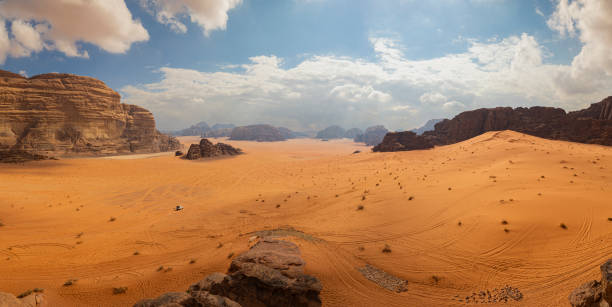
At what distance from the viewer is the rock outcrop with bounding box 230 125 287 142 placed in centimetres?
15988

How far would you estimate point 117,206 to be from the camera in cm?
1614

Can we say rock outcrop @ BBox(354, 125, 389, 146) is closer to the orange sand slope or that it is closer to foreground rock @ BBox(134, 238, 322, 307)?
the orange sand slope

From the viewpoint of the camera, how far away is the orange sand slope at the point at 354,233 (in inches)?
278

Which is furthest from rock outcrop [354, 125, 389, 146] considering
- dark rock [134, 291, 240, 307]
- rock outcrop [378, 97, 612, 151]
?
dark rock [134, 291, 240, 307]

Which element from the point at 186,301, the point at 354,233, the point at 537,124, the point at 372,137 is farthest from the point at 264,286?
the point at 372,137

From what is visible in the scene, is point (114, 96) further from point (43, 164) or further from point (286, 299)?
point (286, 299)

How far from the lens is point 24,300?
564 cm

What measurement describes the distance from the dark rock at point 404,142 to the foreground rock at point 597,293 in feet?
139

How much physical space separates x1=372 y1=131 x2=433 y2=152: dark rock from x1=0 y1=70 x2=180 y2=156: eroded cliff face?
60.2m

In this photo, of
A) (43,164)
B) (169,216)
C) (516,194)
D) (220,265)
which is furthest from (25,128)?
(516,194)

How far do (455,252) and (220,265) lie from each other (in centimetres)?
896

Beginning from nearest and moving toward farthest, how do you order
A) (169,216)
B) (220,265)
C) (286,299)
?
(286,299) → (220,265) → (169,216)

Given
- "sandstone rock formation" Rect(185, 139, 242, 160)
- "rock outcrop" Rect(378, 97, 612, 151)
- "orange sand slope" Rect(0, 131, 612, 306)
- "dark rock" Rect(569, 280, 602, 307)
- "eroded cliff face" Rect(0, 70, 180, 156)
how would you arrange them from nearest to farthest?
"dark rock" Rect(569, 280, 602, 307) → "orange sand slope" Rect(0, 131, 612, 306) → "rock outcrop" Rect(378, 97, 612, 151) → "eroded cliff face" Rect(0, 70, 180, 156) → "sandstone rock formation" Rect(185, 139, 242, 160)

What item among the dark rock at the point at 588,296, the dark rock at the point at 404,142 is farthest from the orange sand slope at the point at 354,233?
the dark rock at the point at 404,142
